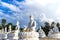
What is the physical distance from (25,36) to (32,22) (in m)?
1.09

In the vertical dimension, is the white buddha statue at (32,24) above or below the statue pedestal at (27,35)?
above

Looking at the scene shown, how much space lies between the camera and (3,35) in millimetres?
25375

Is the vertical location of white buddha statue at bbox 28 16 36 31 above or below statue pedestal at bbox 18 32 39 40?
above

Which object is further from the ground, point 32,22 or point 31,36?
point 32,22

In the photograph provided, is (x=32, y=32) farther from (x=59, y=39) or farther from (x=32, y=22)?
(x=59, y=39)

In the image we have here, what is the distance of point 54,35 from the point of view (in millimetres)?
22875

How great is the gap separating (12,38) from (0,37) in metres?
8.52

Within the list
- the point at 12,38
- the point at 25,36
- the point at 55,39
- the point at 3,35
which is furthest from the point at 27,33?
the point at 3,35

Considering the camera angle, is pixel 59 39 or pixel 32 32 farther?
pixel 59 39

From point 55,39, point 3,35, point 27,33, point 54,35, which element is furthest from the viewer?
point 3,35

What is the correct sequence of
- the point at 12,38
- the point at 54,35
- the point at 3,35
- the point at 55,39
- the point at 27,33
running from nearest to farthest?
the point at 27,33
the point at 12,38
the point at 55,39
the point at 54,35
the point at 3,35

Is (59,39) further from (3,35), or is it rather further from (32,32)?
(32,32)

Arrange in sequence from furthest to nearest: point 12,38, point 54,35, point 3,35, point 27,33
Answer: point 3,35
point 54,35
point 12,38
point 27,33

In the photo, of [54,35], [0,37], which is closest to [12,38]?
[54,35]
